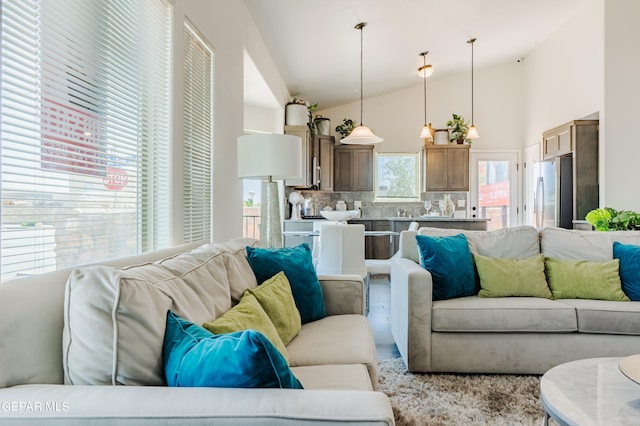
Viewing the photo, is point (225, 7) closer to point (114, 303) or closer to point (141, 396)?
point (114, 303)

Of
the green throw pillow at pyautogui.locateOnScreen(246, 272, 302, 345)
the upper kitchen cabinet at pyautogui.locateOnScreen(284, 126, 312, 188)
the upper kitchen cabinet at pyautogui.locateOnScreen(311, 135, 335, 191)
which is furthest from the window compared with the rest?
the green throw pillow at pyautogui.locateOnScreen(246, 272, 302, 345)

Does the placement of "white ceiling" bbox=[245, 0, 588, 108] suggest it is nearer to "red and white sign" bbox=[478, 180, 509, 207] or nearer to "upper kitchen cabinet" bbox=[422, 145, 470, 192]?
"upper kitchen cabinet" bbox=[422, 145, 470, 192]

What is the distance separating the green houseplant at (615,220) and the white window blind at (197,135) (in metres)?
3.09

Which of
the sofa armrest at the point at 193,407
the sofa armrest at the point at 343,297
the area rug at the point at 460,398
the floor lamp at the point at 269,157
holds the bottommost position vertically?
the area rug at the point at 460,398

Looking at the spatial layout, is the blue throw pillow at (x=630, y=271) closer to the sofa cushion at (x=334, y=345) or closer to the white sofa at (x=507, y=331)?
the white sofa at (x=507, y=331)

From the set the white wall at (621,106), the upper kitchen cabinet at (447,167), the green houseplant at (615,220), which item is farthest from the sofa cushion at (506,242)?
the upper kitchen cabinet at (447,167)

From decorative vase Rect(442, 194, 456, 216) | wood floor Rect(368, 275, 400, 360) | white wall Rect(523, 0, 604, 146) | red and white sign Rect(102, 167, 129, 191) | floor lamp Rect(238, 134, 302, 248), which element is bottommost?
wood floor Rect(368, 275, 400, 360)

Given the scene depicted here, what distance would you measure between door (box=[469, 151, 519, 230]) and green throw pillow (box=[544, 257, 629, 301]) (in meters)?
5.14

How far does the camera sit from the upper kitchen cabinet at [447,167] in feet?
24.2

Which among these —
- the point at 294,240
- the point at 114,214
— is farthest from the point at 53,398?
the point at 294,240

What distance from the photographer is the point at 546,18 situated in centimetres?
586

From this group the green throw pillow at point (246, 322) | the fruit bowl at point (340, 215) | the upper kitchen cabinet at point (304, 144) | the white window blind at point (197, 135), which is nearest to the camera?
the green throw pillow at point (246, 322)

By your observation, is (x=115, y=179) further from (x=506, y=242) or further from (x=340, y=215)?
(x=340, y=215)

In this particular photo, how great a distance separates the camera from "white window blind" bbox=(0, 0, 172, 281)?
1331mm
